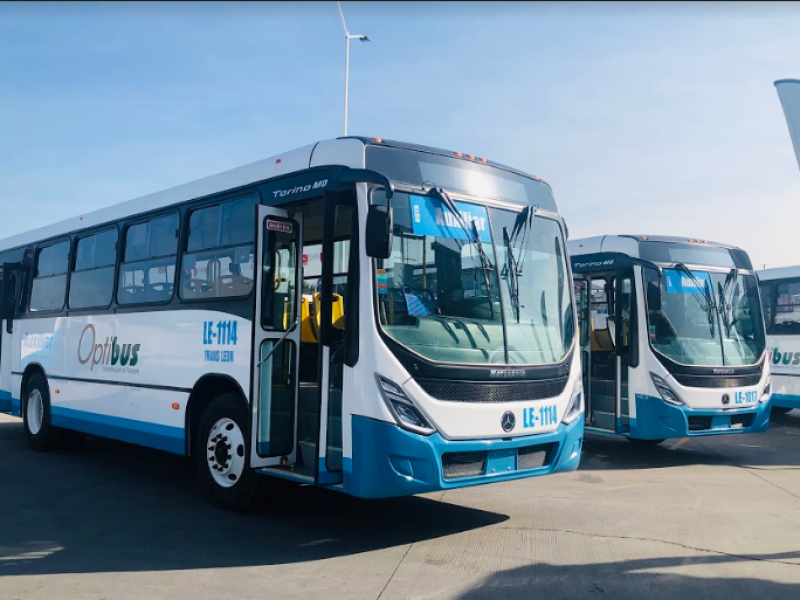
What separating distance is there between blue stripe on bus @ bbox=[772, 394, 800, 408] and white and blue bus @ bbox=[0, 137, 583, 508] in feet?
30.3

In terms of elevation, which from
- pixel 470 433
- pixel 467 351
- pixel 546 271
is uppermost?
pixel 546 271

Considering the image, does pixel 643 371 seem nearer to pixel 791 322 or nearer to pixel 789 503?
pixel 789 503

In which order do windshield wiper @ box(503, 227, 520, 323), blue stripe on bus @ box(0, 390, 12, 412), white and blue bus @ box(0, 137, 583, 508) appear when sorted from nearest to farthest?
white and blue bus @ box(0, 137, 583, 508), windshield wiper @ box(503, 227, 520, 323), blue stripe on bus @ box(0, 390, 12, 412)

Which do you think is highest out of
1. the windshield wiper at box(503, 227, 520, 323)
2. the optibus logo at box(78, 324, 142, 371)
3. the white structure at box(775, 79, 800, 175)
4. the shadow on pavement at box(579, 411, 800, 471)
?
the white structure at box(775, 79, 800, 175)

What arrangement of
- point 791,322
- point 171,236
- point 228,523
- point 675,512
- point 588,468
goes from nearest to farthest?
1. point 228,523
2. point 675,512
3. point 171,236
4. point 588,468
5. point 791,322

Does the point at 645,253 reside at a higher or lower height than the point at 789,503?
higher

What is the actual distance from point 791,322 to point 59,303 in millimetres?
12680

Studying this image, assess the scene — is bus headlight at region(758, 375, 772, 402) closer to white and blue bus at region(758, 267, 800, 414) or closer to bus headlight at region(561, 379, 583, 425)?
white and blue bus at region(758, 267, 800, 414)

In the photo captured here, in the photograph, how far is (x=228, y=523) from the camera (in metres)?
7.25

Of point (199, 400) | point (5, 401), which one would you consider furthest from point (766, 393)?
point (5, 401)

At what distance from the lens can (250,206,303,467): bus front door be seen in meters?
7.05

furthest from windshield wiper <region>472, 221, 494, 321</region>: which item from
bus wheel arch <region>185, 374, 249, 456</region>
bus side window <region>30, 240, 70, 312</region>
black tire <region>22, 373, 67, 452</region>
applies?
black tire <region>22, 373, 67, 452</region>

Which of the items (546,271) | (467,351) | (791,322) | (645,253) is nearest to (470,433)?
(467,351)

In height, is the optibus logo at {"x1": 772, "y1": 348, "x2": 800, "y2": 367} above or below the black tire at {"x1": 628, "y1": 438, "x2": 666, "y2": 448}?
above
